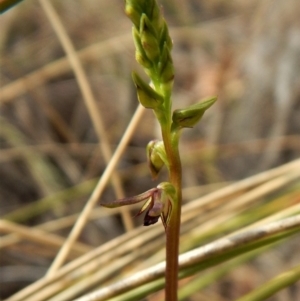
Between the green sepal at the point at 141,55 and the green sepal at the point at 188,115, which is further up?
the green sepal at the point at 141,55

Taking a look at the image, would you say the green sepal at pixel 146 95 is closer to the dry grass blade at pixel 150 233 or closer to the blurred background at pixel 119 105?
the dry grass blade at pixel 150 233

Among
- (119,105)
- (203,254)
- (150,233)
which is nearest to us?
(203,254)

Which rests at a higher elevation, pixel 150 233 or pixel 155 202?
pixel 150 233

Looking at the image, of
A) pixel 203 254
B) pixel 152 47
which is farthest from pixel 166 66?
pixel 203 254

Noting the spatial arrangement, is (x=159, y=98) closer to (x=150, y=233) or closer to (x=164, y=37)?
(x=164, y=37)

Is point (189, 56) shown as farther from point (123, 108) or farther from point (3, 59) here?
point (3, 59)

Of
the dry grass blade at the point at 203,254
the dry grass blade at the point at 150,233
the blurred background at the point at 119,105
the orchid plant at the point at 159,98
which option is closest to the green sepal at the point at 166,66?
the orchid plant at the point at 159,98
